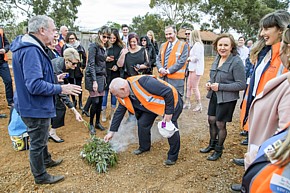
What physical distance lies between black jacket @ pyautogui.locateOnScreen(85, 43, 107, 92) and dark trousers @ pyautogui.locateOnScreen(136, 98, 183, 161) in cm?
122

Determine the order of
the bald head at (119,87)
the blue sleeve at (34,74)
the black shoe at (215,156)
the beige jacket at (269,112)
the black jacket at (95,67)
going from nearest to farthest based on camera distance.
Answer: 1. the beige jacket at (269,112)
2. the blue sleeve at (34,74)
3. the bald head at (119,87)
4. the black shoe at (215,156)
5. the black jacket at (95,67)

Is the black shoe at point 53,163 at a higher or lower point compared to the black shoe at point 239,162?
higher

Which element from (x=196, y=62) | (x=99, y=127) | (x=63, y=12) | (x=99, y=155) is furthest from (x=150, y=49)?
(x=63, y=12)

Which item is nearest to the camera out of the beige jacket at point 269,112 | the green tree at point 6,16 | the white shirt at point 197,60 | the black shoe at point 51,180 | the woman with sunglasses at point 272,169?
the woman with sunglasses at point 272,169

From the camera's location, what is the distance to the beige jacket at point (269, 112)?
4.91 ft

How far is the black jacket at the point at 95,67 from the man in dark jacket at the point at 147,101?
1171 mm

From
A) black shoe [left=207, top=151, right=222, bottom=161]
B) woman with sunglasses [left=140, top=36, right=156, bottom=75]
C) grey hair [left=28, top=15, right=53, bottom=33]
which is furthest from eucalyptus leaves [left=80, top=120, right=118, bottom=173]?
woman with sunglasses [left=140, top=36, right=156, bottom=75]

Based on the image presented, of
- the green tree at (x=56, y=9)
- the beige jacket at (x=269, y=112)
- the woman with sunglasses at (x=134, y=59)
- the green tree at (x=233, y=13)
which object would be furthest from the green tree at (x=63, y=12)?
the beige jacket at (x=269, y=112)

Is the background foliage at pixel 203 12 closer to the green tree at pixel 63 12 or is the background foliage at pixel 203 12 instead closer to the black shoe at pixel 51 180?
the green tree at pixel 63 12

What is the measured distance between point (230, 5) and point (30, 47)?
2796 cm

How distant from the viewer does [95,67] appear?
4.34 meters

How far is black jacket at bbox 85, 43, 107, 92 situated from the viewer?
424 cm

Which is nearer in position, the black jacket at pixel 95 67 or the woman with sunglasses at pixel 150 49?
the black jacket at pixel 95 67

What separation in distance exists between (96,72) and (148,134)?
1.53 m
